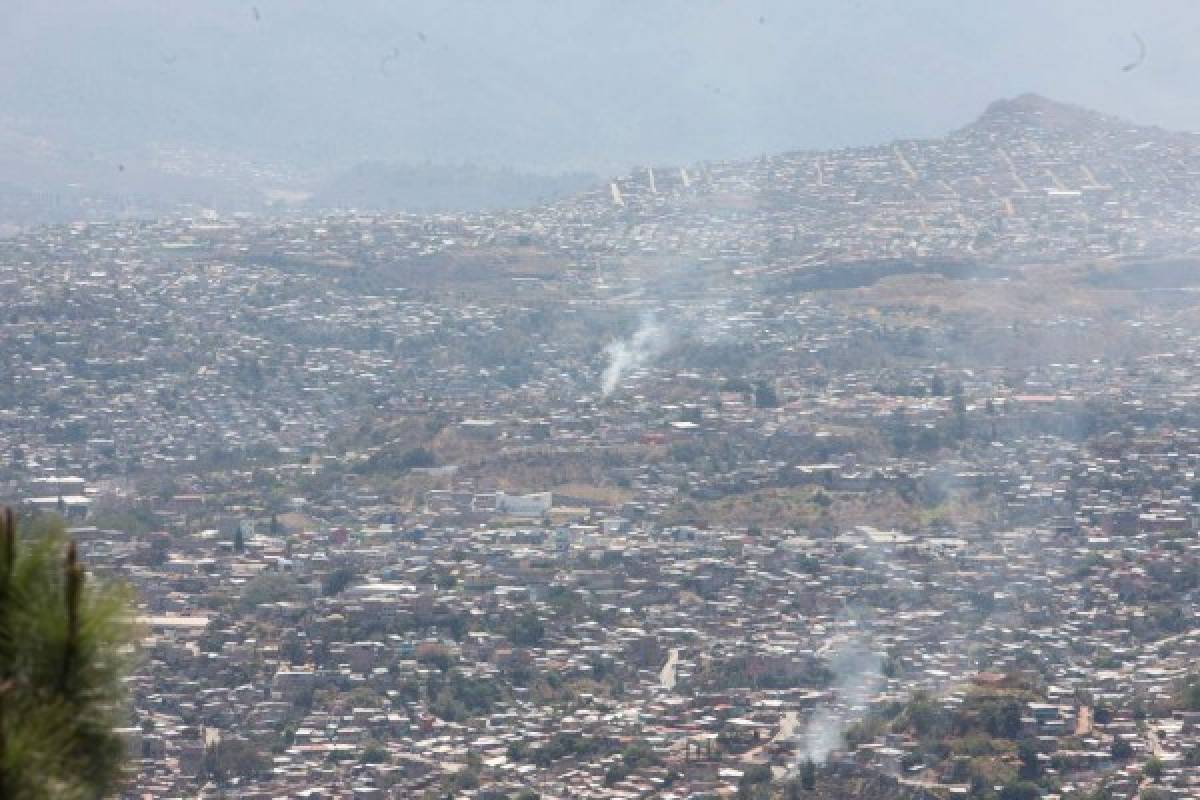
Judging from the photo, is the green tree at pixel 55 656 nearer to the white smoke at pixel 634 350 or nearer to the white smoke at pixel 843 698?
the white smoke at pixel 843 698

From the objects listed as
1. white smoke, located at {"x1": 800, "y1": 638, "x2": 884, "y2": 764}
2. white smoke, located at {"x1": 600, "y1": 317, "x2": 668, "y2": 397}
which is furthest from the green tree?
white smoke, located at {"x1": 600, "y1": 317, "x2": 668, "y2": 397}

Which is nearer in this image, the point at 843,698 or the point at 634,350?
the point at 843,698

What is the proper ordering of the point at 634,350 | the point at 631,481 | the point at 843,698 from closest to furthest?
the point at 843,698 → the point at 631,481 → the point at 634,350

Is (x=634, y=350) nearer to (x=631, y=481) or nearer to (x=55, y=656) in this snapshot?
(x=631, y=481)

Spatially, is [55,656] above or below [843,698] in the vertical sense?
above

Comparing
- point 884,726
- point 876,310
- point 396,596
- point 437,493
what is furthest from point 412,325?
point 884,726

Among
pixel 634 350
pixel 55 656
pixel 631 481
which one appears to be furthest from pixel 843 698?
pixel 634 350
